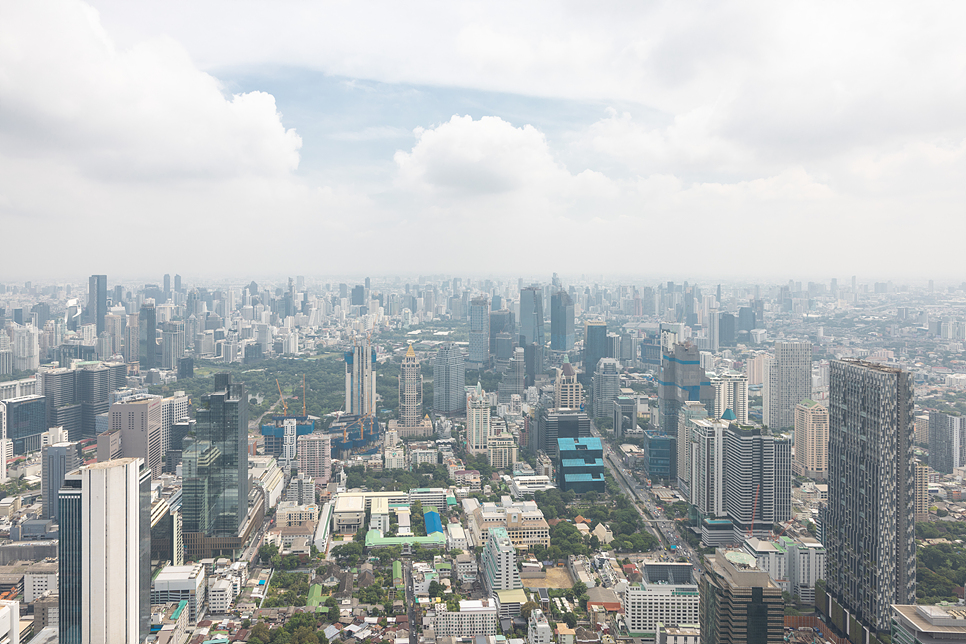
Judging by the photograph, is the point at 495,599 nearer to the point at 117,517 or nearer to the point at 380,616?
the point at 380,616

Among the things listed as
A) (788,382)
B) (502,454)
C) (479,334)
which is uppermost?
(479,334)

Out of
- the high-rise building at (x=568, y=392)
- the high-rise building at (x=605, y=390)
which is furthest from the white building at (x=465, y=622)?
the high-rise building at (x=605, y=390)

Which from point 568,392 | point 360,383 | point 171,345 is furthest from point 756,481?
point 171,345

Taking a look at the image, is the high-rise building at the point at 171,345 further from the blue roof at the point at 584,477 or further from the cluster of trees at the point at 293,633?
the cluster of trees at the point at 293,633

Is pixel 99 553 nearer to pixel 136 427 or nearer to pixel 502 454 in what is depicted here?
pixel 136 427

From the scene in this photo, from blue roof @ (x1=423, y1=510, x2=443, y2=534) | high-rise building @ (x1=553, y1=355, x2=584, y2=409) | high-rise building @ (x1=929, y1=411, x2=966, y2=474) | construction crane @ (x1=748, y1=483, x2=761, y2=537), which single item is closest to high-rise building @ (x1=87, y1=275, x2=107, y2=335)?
blue roof @ (x1=423, y1=510, x2=443, y2=534)

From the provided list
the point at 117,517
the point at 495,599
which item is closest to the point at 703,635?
the point at 495,599
